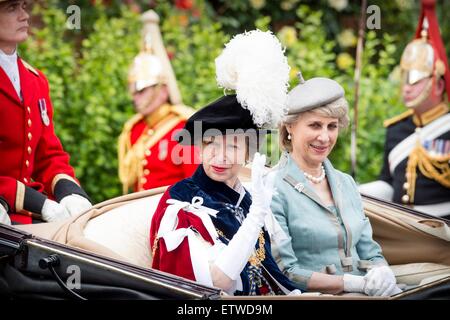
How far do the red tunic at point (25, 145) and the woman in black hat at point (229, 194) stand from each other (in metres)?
0.74

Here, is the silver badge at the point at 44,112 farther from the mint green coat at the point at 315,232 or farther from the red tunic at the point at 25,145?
the mint green coat at the point at 315,232

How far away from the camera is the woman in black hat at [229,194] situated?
3.23m

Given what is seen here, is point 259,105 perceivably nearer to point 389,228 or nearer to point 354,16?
point 389,228

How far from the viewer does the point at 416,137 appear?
593cm

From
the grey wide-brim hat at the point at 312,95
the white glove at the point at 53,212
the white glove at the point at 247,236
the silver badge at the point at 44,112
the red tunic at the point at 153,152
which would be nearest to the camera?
the white glove at the point at 247,236

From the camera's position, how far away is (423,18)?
614 centimetres

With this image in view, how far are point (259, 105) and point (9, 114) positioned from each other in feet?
3.83

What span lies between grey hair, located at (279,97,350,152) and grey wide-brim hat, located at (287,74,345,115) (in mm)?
21

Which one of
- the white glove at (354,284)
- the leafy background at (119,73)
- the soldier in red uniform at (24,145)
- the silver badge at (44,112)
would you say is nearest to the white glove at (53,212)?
the soldier in red uniform at (24,145)

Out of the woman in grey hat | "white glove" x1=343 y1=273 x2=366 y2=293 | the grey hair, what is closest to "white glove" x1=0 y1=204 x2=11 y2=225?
the woman in grey hat

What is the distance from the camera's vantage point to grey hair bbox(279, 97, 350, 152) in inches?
148

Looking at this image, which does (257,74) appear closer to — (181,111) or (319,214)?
(319,214)

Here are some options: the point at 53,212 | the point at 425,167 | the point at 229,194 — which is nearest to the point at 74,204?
the point at 53,212
